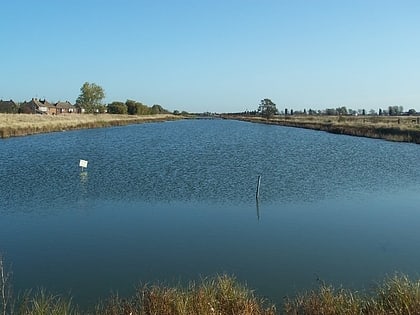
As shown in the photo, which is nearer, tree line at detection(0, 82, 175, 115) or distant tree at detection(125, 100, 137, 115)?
tree line at detection(0, 82, 175, 115)

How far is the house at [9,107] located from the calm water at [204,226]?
79.9 metres

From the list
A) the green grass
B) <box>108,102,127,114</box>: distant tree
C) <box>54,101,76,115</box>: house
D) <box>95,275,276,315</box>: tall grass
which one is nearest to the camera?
the green grass

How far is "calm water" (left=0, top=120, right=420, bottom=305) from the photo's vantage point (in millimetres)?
8875

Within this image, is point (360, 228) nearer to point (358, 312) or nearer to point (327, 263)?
point (327, 263)

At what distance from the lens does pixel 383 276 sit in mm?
8648

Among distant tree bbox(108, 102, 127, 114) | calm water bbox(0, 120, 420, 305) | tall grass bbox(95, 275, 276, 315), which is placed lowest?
calm water bbox(0, 120, 420, 305)

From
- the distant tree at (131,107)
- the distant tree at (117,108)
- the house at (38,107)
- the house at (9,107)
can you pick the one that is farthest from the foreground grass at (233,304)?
the distant tree at (131,107)

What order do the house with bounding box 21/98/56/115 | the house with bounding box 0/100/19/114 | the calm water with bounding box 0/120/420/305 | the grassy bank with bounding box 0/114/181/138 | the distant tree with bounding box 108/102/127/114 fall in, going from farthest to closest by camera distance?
the distant tree with bounding box 108/102/127/114 → the house with bounding box 21/98/56/115 → the house with bounding box 0/100/19/114 → the grassy bank with bounding box 0/114/181/138 → the calm water with bounding box 0/120/420/305

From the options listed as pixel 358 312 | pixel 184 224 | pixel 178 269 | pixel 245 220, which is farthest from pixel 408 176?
pixel 358 312

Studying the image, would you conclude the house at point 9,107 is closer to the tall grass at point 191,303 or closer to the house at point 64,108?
the house at point 64,108

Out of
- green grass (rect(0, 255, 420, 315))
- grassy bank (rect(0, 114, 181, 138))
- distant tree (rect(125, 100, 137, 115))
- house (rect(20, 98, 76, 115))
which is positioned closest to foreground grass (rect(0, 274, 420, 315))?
green grass (rect(0, 255, 420, 315))

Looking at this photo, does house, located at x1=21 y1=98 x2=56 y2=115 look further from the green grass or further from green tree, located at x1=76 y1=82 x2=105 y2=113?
the green grass

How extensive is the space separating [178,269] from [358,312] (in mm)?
4100

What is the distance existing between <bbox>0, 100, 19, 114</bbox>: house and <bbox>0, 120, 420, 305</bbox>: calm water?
79.9 m
